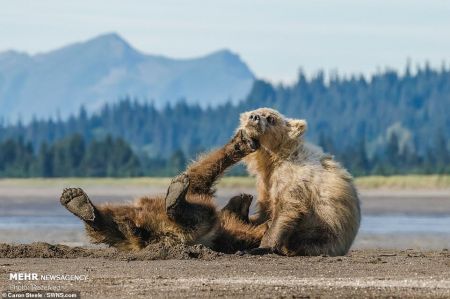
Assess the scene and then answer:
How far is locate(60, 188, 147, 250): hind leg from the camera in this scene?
42.2 ft

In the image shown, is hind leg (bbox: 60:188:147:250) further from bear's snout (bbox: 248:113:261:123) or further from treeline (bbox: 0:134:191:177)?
treeline (bbox: 0:134:191:177)

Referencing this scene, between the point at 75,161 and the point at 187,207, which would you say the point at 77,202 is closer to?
the point at 187,207

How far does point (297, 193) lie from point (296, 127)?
2.85 feet

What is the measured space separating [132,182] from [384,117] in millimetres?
123972

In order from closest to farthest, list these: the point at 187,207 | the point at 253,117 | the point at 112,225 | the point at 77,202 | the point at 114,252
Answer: the point at 77,202 < the point at 187,207 < the point at 112,225 < the point at 114,252 < the point at 253,117

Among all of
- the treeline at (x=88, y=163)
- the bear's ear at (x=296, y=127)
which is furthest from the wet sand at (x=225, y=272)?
the treeline at (x=88, y=163)

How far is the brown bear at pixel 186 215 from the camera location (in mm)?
12805

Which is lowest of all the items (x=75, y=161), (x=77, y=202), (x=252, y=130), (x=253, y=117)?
(x=75, y=161)

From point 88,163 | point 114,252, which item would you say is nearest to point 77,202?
point 114,252

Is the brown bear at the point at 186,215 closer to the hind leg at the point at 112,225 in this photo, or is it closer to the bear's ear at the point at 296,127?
the hind leg at the point at 112,225

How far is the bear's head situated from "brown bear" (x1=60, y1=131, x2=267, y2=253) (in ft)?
0.46

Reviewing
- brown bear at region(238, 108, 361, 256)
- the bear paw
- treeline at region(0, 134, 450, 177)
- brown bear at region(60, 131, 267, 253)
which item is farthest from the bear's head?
treeline at region(0, 134, 450, 177)

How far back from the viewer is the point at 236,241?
1391 centimetres

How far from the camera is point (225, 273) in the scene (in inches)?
464
